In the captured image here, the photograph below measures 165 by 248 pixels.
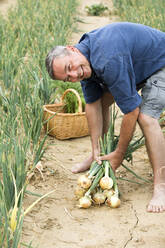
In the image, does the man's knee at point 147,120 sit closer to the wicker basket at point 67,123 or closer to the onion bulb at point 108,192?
the onion bulb at point 108,192

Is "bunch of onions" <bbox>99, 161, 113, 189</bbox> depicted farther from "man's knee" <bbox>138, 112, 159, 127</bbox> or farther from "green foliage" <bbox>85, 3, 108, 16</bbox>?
"green foliage" <bbox>85, 3, 108, 16</bbox>

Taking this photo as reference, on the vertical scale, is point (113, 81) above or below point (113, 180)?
above

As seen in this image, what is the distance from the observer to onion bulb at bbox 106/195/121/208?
2098mm

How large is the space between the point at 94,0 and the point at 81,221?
9518 mm

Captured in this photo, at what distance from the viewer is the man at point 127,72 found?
1899mm

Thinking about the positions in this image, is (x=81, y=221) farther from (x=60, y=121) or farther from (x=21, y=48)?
(x=21, y=48)

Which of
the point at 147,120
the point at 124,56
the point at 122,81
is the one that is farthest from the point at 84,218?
the point at 124,56

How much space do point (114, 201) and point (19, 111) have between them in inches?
40.2

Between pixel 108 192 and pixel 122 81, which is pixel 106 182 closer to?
pixel 108 192

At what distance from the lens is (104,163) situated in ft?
7.35

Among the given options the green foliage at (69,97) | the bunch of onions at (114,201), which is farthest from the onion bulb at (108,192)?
the green foliage at (69,97)

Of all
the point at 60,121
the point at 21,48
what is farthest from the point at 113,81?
the point at 21,48

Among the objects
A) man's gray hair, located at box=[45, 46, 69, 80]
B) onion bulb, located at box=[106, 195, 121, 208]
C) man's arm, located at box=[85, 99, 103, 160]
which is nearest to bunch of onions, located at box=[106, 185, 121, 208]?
onion bulb, located at box=[106, 195, 121, 208]

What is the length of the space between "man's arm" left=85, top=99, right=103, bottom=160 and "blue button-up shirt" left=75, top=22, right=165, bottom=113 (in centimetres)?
29
